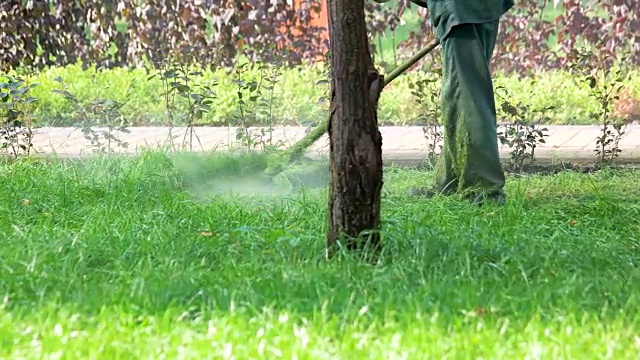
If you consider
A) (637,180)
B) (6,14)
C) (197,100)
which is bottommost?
(637,180)

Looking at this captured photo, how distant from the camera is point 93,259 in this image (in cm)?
415

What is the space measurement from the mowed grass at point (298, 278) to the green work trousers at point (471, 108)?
7.9 inches

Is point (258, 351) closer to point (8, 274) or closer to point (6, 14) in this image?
point (8, 274)

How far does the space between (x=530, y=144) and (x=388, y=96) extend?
270cm

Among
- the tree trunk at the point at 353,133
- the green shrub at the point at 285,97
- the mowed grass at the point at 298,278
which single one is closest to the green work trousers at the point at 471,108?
the mowed grass at the point at 298,278

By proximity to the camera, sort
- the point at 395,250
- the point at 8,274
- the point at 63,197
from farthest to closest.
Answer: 1. the point at 63,197
2. the point at 395,250
3. the point at 8,274

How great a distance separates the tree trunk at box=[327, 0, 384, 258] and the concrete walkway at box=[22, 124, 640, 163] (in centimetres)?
279

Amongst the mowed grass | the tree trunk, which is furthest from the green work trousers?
the tree trunk

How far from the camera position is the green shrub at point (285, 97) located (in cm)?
892

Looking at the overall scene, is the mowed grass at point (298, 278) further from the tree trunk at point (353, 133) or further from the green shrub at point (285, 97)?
the green shrub at point (285, 97)

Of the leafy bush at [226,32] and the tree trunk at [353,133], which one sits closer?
the tree trunk at [353,133]

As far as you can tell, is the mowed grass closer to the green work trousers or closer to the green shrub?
the green work trousers

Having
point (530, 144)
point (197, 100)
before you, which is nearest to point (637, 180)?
point (530, 144)

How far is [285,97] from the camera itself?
366 inches
